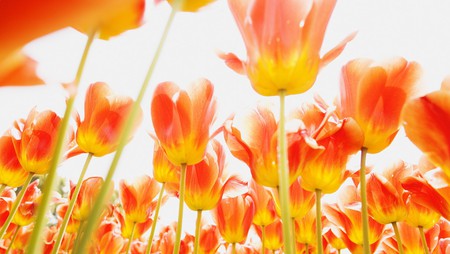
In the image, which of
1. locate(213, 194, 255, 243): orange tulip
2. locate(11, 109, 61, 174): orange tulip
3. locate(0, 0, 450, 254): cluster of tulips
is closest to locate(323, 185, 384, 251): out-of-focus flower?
locate(0, 0, 450, 254): cluster of tulips

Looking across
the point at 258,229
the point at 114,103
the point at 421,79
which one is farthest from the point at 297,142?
the point at 258,229

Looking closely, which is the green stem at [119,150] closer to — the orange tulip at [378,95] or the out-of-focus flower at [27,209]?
the orange tulip at [378,95]

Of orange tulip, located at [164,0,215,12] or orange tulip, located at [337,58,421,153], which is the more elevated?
orange tulip, located at [337,58,421,153]

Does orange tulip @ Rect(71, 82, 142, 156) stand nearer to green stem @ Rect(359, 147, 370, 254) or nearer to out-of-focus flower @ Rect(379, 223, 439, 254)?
green stem @ Rect(359, 147, 370, 254)

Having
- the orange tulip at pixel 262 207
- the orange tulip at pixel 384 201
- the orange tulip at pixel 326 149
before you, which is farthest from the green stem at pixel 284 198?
the orange tulip at pixel 262 207

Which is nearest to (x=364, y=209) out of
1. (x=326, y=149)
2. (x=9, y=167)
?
(x=326, y=149)

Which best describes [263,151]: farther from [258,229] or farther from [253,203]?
[258,229]
